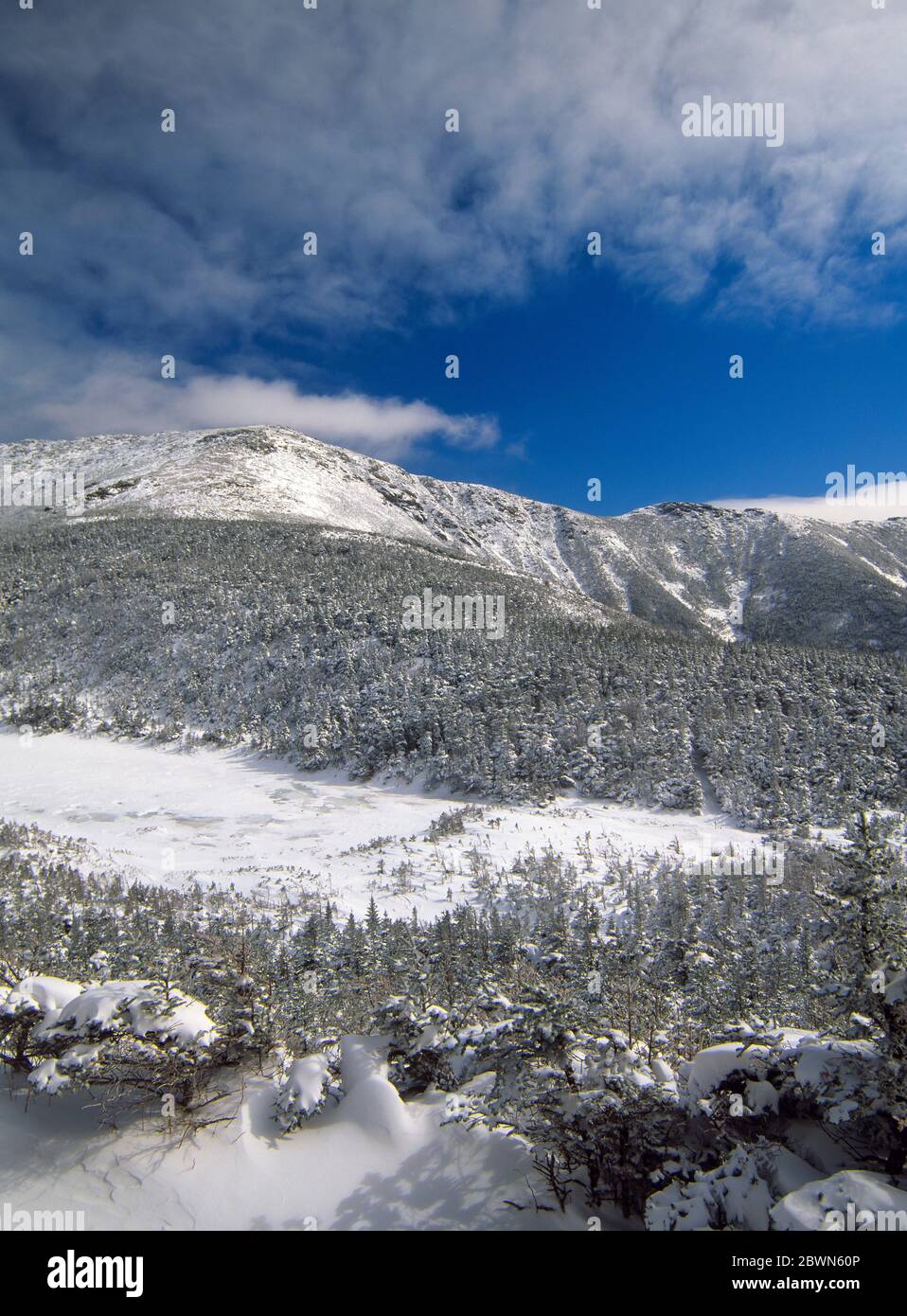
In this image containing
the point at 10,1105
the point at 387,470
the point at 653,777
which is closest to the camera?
the point at 10,1105

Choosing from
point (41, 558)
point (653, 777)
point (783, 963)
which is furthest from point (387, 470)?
point (783, 963)

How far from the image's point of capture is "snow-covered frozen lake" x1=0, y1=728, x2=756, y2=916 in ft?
79.8

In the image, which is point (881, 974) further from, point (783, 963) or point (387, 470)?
point (387, 470)

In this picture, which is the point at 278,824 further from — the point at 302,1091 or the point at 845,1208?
the point at 845,1208

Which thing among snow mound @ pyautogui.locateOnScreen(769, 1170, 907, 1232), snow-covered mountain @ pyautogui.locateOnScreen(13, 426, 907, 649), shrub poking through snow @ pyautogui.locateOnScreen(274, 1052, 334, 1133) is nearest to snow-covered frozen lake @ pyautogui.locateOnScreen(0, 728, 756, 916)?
shrub poking through snow @ pyautogui.locateOnScreen(274, 1052, 334, 1133)

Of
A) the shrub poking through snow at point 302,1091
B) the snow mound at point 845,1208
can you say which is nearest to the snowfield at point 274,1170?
the shrub poking through snow at point 302,1091

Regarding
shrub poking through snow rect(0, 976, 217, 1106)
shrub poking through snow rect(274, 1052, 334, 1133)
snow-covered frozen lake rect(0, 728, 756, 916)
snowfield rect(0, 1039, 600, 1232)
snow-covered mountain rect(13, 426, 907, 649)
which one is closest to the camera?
snowfield rect(0, 1039, 600, 1232)

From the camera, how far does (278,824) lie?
32.9m

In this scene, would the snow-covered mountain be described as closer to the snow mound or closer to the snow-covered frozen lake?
the snow-covered frozen lake

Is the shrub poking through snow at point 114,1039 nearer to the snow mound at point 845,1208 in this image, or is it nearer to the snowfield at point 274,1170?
the snowfield at point 274,1170

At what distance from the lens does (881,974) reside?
5.02m
